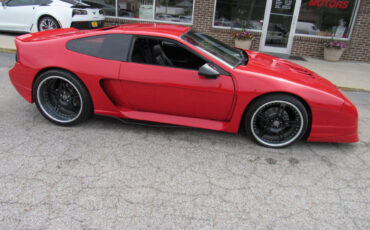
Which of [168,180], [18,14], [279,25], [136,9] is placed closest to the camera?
[168,180]

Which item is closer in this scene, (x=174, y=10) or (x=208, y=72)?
(x=208, y=72)

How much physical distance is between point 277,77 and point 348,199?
146cm

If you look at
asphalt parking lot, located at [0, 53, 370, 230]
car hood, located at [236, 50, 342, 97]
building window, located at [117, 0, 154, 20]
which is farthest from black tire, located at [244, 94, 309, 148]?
building window, located at [117, 0, 154, 20]

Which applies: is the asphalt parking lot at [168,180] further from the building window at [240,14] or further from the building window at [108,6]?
the building window at [108,6]

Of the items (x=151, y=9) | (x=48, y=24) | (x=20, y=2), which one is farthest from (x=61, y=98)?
(x=151, y=9)

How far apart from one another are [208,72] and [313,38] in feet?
26.1

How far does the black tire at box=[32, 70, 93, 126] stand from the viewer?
3426 mm

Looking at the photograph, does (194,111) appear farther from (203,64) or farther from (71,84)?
(71,84)

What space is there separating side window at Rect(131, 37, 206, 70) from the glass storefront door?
666cm

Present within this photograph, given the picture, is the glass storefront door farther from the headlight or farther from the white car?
the headlight

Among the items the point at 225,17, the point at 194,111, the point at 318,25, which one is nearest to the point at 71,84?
the point at 194,111

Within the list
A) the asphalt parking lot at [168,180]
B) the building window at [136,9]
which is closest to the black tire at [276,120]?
the asphalt parking lot at [168,180]

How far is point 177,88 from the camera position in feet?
10.5

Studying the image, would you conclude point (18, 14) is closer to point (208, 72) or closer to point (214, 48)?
point (214, 48)
